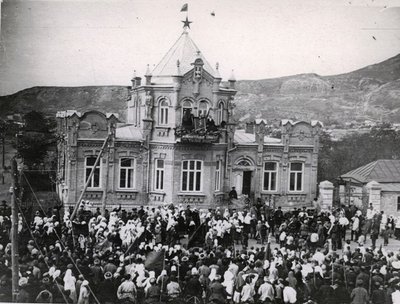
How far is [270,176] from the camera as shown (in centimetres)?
2488

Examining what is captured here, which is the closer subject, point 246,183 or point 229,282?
point 229,282

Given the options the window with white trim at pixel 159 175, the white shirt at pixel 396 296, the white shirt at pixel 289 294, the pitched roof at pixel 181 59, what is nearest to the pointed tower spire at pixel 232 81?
the pitched roof at pixel 181 59

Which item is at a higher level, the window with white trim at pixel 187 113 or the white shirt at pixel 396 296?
the window with white trim at pixel 187 113

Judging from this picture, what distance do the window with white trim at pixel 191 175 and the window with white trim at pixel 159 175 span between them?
92 centimetres

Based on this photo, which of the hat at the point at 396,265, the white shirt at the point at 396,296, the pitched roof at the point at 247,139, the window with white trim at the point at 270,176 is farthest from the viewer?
the pitched roof at the point at 247,139

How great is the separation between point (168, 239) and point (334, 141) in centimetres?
1013

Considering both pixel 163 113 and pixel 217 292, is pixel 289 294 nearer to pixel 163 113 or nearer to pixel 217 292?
pixel 217 292

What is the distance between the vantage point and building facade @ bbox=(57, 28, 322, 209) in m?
22.0

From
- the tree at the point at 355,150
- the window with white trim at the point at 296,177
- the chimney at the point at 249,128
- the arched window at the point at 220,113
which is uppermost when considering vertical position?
the arched window at the point at 220,113

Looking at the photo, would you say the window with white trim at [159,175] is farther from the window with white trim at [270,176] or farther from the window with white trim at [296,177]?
the window with white trim at [296,177]

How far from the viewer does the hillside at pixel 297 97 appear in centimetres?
1855

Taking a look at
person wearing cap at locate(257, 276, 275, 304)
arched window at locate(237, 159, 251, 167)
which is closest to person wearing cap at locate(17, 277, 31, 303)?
person wearing cap at locate(257, 276, 275, 304)

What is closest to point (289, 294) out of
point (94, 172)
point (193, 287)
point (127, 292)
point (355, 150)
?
point (193, 287)

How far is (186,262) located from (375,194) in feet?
31.1
